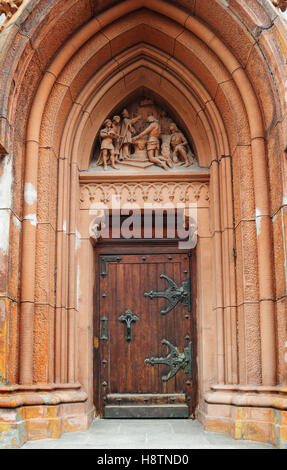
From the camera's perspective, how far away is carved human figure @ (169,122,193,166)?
655 cm

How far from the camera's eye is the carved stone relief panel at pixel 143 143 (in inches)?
257

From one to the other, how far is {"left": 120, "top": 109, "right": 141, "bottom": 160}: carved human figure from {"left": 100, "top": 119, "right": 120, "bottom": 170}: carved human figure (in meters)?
0.12

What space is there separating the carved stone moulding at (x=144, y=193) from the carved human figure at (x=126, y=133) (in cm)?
45

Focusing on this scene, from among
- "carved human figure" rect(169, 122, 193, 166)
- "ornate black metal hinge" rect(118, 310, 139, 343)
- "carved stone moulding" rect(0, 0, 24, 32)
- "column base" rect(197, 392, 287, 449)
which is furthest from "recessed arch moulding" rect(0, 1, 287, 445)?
"carved stone moulding" rect(0, 0, 24, 32)

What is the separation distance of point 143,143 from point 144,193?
0.68 meters

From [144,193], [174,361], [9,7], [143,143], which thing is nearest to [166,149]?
[143,143]

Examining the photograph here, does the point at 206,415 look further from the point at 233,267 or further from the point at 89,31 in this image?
the point at 89,31

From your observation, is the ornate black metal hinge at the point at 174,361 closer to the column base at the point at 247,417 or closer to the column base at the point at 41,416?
the column base at the point at 247,417

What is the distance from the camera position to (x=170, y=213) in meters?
6.43

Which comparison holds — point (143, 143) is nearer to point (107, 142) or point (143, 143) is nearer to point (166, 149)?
point (166, 149)

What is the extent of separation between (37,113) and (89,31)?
1112mm

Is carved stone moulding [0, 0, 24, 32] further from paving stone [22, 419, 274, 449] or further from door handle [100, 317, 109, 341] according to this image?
paving stone [22, 419, 274, 449]

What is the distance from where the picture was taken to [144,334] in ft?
20.9

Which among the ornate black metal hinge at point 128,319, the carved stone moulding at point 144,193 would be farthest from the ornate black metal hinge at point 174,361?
the carved stone moulding at point 144,193
